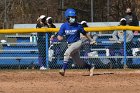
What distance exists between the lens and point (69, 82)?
13883mm

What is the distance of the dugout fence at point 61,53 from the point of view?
18.0m

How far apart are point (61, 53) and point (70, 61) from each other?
42 centimetres

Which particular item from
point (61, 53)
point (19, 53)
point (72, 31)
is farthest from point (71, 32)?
point (19, 53)

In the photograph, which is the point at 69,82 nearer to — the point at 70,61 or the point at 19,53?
the point at 70,61

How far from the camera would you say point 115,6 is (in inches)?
1513

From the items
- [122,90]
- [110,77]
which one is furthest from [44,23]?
[122,90]

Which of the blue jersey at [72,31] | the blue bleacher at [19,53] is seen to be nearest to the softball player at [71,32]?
the blue jersey at [72,31]

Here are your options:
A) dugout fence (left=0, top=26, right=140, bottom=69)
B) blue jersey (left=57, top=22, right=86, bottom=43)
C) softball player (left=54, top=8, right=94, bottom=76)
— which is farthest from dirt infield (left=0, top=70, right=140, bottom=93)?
blue jersey (left=57, top=22, right=86, bottom=43)

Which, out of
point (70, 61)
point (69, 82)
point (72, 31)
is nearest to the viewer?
point (69, 82)

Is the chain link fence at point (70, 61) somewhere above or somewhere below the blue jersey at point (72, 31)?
below

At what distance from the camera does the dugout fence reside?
1797 cm

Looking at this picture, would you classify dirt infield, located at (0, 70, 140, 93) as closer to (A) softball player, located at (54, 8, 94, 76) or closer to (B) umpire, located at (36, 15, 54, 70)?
(A) softball player, located at (54, 8, 94, 76)

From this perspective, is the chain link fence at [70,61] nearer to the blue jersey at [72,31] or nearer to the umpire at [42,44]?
the umpire at [42,44]

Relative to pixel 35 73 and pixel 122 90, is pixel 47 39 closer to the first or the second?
pixel 35 73
